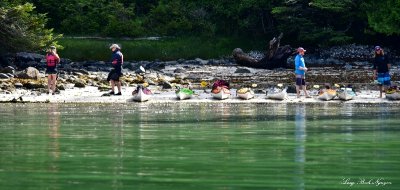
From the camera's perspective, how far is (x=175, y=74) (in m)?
54.9

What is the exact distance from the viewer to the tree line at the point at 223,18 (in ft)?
228

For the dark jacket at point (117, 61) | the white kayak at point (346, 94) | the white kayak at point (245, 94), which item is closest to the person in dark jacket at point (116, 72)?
the dark jacket at point (117, 61)

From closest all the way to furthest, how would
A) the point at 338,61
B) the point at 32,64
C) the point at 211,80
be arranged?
the point at 211,80
the point at 32,64
the point at 338,61

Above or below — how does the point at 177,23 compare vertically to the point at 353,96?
above

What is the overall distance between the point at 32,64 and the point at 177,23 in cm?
1523

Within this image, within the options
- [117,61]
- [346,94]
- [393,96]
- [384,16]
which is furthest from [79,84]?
[384,16]

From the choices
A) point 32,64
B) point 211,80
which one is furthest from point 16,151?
point 32,64

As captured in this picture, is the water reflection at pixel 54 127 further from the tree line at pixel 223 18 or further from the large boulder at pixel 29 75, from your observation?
the tree line at pixel 223 18

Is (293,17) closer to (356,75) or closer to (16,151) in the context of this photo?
(356,75)

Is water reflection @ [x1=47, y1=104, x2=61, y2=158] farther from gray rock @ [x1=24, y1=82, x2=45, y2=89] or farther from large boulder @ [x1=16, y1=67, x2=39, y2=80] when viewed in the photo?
large boulder @ [x1=16, y1=67, x2=39, y2=80]

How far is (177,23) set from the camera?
236 ft

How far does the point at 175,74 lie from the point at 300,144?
122 feet

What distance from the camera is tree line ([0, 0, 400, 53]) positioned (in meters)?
69.4

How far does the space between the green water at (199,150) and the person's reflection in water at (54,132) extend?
0.02m
